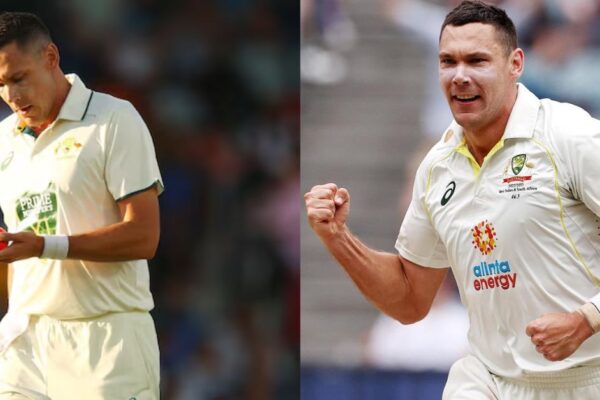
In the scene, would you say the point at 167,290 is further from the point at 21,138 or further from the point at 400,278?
the point at 400,278

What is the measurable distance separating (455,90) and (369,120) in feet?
7.61

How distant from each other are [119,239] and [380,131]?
6.36 ft

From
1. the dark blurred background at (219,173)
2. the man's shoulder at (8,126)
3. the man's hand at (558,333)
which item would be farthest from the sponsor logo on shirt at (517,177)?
the dark blurred background at (219,173)

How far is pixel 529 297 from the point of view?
3674mm

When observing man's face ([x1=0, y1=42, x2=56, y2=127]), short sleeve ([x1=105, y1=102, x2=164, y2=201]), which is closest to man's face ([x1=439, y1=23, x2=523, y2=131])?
short sleeve ([x1=105, y1=102, x2=164, y2=201])

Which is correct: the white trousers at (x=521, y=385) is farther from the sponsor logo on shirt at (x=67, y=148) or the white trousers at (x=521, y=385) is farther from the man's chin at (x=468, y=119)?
the sponsor logo on shirt at (x=67, y=148)

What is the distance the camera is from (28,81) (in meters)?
4.80

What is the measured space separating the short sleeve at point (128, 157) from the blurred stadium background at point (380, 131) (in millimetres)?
1470

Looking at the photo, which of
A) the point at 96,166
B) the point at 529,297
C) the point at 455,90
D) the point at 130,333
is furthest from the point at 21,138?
the point at 529,297

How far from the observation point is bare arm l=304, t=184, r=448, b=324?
3.84 m

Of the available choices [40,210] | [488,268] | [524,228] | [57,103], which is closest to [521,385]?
[488,268]

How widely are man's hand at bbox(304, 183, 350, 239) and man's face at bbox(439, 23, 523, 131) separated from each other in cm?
46

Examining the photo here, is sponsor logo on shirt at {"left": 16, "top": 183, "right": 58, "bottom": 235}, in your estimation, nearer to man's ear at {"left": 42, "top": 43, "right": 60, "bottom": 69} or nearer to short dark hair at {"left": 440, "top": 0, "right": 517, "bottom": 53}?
man's ear at {"left": 42, "top": 43, "right": 60, "bottom": 69}

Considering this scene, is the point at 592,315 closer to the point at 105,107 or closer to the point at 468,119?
the point at 468,119
